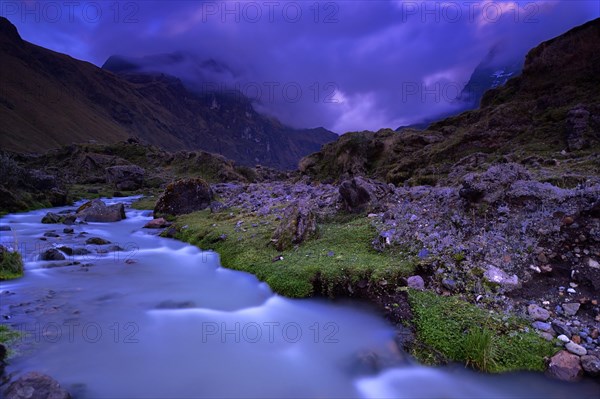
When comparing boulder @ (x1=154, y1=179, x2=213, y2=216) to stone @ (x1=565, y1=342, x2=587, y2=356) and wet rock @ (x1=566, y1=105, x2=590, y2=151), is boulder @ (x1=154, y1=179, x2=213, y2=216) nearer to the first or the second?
stone @ (x1=565, y1=342, x2=587, y2=356)

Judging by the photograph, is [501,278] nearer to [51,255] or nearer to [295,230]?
[295,230]

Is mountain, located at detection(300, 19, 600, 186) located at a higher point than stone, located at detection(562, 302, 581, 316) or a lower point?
higher

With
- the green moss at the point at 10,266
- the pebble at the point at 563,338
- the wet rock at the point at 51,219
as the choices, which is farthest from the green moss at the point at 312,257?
the wet rock at the point at 51,219

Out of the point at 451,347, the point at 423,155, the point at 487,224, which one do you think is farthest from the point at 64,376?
the point at 423,155

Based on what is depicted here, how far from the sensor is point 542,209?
28.5 ft

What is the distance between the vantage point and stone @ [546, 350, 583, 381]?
17.6ft

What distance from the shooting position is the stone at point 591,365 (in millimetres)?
5266

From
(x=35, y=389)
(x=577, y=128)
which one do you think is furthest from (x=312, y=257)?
(x=577, y=128)

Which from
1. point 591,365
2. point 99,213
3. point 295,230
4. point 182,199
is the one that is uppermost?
point 182,199

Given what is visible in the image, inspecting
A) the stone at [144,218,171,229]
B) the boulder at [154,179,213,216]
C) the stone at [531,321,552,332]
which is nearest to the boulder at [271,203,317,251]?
the stone at [531,321,552,332]

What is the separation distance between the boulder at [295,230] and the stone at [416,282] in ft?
14.0

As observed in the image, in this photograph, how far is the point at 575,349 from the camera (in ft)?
18.4

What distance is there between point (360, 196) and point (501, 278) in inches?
281

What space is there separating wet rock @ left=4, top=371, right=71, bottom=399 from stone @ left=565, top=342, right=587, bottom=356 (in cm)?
781
